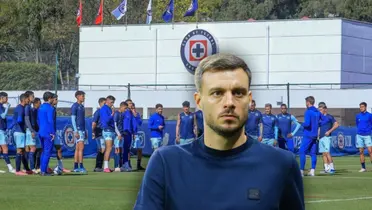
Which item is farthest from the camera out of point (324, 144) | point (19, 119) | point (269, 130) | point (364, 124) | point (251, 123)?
point (364, 124)

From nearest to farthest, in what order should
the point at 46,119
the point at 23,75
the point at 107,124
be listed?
the point at 46,119
the point at 107,124
the point at 23,75

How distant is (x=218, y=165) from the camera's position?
3.62 metres

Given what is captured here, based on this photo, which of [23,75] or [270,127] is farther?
[23,75]

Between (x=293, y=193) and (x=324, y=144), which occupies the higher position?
(x=293, y=193)

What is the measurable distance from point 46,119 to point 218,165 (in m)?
20.0

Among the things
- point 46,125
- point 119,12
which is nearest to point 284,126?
point 46,125

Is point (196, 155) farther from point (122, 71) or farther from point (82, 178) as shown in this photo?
point (122, 71)

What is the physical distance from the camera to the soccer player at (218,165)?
141 inches

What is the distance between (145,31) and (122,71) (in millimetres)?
2888

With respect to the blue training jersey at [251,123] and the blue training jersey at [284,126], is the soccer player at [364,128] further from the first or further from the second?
the blue training jersey at [251,123]

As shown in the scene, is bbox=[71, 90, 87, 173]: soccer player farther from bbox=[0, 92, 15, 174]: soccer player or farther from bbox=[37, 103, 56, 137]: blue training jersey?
bbox=[0, 92, 15, 174]: soccer player

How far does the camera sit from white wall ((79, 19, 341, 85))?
182 feet

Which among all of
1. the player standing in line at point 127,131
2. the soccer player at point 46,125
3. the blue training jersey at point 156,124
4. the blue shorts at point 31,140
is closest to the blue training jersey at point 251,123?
the soccer player at point 46,125

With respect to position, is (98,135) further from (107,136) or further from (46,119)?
(46,119)
